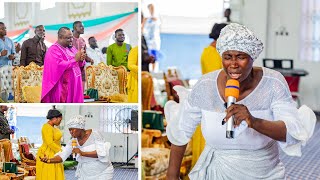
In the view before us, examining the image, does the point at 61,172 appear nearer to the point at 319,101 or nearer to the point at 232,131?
the point at 232,131

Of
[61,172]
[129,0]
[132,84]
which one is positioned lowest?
[61,172]

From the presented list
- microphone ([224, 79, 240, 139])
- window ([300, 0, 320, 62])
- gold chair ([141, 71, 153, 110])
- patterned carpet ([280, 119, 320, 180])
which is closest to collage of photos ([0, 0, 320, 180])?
microphone ([224, 79, 240, 139])

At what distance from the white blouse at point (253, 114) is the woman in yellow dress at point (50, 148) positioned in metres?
0.66

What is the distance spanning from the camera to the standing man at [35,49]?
93.8 inches

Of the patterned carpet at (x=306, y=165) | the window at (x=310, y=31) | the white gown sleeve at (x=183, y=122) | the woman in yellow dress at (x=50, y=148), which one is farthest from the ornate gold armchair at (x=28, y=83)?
the window at (x=310, y=31)

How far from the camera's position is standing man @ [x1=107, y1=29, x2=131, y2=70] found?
2414 millimetres

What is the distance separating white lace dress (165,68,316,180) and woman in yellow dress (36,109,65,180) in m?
0.61

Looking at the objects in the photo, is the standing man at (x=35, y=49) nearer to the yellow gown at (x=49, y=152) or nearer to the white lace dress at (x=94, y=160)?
the yellow gown at (x=49, y=152)

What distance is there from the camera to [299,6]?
878cm

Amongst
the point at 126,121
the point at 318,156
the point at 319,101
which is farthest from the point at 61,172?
the point at 319,101

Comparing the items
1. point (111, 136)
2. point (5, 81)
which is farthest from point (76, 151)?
point (5, 81)

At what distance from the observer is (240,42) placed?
69.1 inches

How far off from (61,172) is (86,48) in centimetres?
55

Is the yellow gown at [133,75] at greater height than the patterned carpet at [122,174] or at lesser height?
greater
